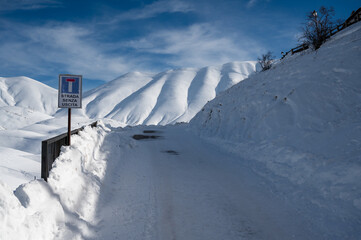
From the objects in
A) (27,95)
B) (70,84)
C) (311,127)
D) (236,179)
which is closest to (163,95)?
(311,127)

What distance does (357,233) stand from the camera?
3.83m

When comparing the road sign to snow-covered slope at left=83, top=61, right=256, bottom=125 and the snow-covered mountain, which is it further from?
the snow-covered mountain

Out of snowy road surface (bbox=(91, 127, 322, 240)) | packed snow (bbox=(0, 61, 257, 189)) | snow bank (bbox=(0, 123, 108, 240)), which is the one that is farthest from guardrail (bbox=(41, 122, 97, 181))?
packed snow (bbox=(0, 61, 257, 189))

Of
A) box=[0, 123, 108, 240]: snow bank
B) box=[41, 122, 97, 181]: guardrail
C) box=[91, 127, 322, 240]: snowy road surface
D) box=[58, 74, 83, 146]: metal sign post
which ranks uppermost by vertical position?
box=[58, 74, 83, 146]: metal sign post

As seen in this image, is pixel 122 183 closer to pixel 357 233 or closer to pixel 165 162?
pixel 165 162

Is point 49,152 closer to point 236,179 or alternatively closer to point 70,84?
point 70,84

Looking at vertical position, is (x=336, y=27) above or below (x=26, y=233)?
above

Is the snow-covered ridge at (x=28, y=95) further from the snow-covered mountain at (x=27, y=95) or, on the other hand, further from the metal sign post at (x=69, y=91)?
the metal sign post at (x=69, y=91)

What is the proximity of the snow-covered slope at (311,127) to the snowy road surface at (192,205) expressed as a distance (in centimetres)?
102

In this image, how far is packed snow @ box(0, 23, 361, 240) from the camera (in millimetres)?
4078

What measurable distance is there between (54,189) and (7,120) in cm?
5402

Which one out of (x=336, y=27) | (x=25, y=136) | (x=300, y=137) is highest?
(x=336, y=27)

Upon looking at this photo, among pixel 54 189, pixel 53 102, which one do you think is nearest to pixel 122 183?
pixel 54 189

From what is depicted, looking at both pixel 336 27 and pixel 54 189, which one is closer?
pixel 54 189
